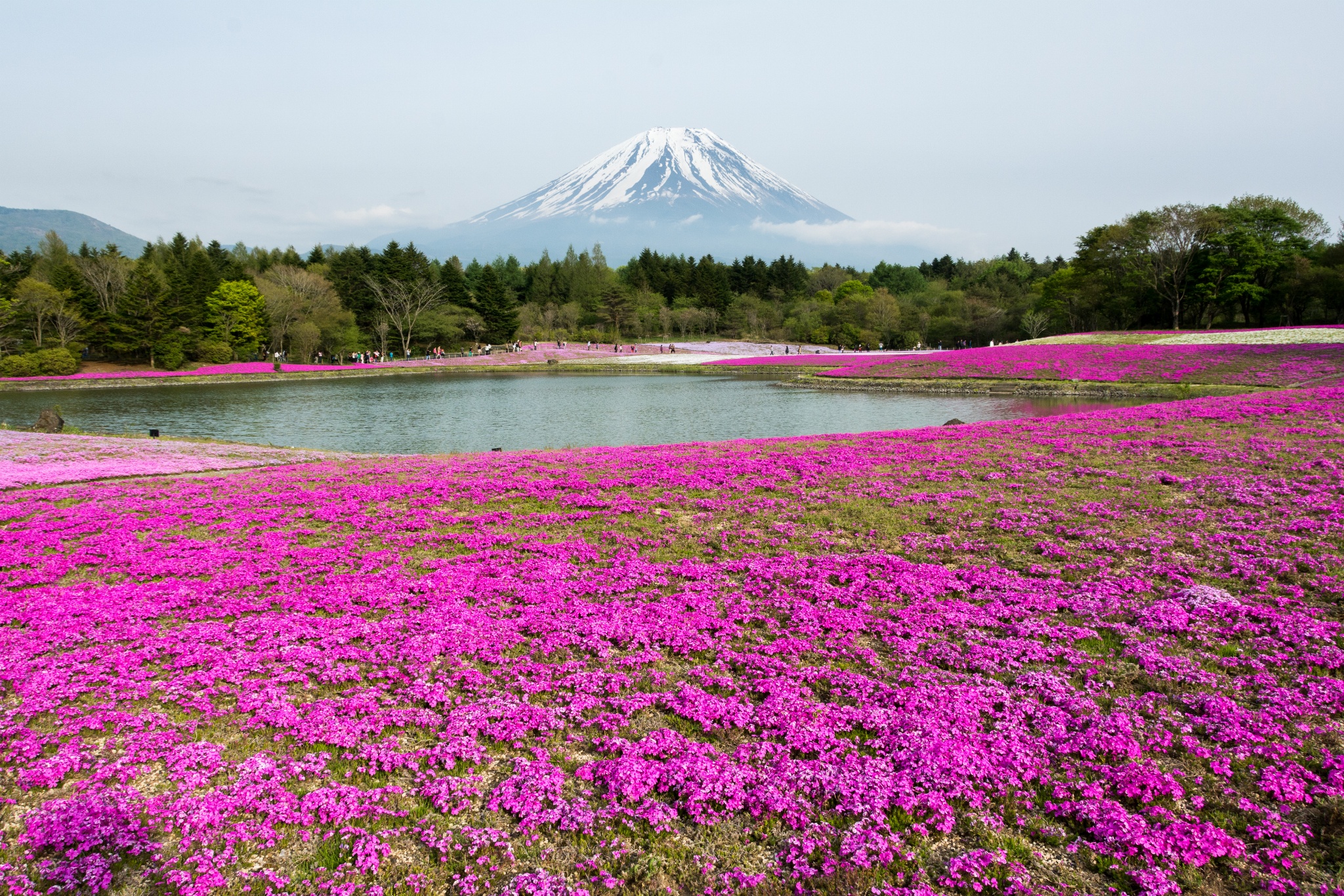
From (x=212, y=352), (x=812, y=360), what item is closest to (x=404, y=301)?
(x=212, y=352)

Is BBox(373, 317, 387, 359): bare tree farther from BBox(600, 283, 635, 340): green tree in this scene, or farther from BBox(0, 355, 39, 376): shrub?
BBox(600, 283, 635, 340): green tree

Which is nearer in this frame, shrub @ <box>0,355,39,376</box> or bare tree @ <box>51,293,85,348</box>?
shrub @ <box>0,355,39,376</box>

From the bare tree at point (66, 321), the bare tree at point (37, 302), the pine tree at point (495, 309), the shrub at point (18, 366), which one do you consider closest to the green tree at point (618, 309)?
the pine tree at point (495, 309)

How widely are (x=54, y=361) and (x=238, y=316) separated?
723 inches

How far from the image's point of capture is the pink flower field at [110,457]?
60.8 feet

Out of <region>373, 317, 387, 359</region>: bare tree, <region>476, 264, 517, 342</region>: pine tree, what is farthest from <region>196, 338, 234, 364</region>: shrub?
<region>476, 264, 517, 342</region>: pine tree

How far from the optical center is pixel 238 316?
79500 millimetres

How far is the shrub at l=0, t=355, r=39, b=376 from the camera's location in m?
63.3

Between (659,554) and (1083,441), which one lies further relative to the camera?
(1083,441)

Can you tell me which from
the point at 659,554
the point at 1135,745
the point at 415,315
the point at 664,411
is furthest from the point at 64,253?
the point at 1135,745

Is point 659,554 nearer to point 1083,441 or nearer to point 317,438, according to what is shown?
point 1083,441

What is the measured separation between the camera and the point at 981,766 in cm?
509

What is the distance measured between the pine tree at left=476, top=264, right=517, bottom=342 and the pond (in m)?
45.4

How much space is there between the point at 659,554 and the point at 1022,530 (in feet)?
19.2
